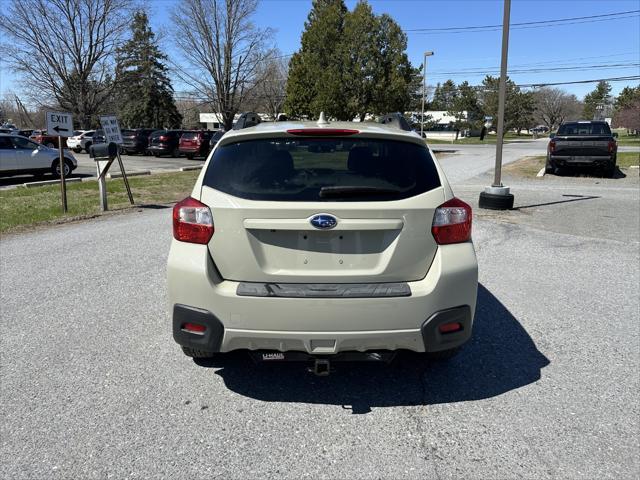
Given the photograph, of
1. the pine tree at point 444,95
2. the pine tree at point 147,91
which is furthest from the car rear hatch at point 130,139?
the pine tree at point 444,95

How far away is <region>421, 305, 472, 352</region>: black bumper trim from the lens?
2877mm

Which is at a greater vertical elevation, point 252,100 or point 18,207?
point 252,100

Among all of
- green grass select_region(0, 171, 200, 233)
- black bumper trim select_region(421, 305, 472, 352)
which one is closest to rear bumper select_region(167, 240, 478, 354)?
black bumper trim select_region(421, 305, 472, 352)

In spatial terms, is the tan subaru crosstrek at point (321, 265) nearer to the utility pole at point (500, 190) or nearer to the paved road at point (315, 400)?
the paved road at point (315, 400)

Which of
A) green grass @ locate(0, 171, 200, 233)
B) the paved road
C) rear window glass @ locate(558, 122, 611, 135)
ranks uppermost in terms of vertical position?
rear window glass @ locate(558, 122, 611, 135)

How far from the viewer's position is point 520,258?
269 inches

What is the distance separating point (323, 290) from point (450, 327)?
79 cm

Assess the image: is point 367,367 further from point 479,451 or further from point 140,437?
point 140,437

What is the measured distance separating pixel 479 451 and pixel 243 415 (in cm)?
135

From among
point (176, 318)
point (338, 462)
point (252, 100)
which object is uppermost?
point (252, 100)

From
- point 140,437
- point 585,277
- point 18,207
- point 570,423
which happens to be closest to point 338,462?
point 140,437

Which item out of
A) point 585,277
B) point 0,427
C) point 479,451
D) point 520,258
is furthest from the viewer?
point 520,258

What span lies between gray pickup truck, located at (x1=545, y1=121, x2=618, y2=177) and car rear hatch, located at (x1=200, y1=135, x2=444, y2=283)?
16175mm

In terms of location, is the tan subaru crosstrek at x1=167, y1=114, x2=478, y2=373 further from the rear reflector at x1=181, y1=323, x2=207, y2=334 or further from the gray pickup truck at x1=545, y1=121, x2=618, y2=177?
the gray pickup truck at x1=545, y1=121, x2=618, y2=177
